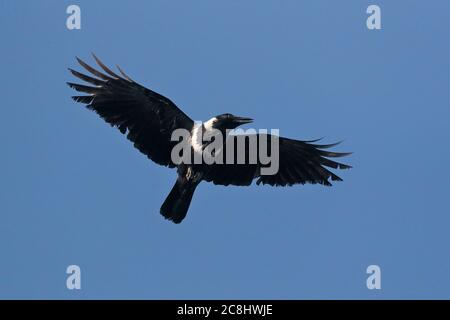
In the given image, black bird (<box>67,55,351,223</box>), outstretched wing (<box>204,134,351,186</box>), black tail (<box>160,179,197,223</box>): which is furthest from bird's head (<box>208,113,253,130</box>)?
black tail (<box>160,179,197,223</box>)

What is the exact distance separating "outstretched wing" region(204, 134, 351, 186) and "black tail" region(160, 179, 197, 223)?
0.70 m

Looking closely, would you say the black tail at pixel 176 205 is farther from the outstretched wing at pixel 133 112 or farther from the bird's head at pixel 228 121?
the bird's head at pixel 228 121

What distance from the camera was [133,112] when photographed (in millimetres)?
16375

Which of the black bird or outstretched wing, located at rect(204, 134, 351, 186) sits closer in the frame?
the black bird

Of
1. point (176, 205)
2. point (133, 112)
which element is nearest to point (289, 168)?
point (176, 205)

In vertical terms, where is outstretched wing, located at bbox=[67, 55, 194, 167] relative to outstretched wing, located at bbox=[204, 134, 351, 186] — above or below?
above

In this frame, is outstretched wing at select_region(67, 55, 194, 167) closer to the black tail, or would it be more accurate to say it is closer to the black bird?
the black bird

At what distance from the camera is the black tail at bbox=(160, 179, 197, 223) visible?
1602 cm

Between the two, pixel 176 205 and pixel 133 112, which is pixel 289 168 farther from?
pixel 133 112
